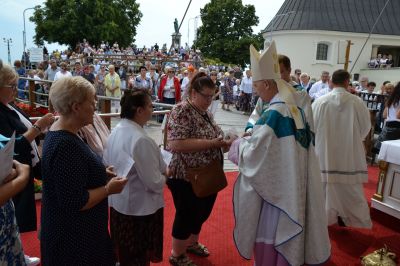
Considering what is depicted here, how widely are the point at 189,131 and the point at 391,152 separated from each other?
2.76 meters

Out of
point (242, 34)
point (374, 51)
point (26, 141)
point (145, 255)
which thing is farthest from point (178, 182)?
point (242, 34)

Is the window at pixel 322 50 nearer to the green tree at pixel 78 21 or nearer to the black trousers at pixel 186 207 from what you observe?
the green tree at pixel 78 21

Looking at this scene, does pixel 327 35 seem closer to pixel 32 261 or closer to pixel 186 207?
pixel 186 207

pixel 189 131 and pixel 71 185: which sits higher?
pixel 189 131

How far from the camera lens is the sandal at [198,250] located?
3359 mm

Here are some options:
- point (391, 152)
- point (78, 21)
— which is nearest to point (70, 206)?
point (391, 152)

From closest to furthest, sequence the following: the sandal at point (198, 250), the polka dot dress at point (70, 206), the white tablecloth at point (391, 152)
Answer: the polka dot dress at point (70, 206) < the sandal at point (198, 250) < the white tablecloth at point (391, 152)

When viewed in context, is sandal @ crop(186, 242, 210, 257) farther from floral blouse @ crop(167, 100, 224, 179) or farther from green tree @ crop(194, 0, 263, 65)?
green tree @ crop(194, 0, 263, 65)

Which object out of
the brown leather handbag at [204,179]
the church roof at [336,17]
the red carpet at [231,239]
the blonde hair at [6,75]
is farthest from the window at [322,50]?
the blonde hair at [6,75]

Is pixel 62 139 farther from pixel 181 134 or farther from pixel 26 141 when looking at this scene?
pixel 181 134

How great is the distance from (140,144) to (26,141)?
2.64 ft

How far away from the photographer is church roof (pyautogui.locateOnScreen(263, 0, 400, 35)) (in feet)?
101

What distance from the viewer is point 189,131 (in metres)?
2.69

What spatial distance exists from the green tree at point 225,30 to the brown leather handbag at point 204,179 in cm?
4442
